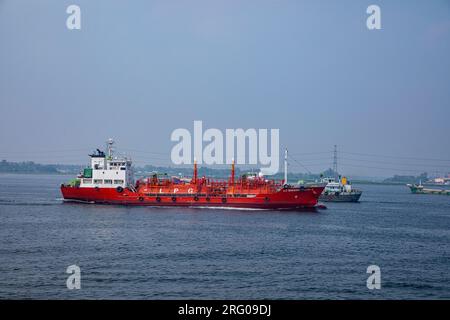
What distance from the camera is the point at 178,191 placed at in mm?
58219

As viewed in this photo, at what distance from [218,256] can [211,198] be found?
92.6 ft

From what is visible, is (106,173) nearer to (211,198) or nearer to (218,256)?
(211,198)

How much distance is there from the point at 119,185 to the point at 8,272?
3576 cm

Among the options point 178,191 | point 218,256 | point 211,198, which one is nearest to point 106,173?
point 178,191

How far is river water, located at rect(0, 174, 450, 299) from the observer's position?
2202 centimetres

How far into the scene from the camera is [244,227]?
41062mm

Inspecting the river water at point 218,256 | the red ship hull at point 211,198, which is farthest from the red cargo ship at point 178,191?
the river water at point 218,256

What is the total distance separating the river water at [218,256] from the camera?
22.0m

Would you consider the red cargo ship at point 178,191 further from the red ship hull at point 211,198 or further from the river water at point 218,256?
the river water at point 218,256

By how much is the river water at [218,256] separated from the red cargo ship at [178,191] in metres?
7.48

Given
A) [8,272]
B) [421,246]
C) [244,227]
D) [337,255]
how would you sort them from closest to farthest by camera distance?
[8,272], [337,255], [421,246], [244,227]
